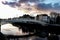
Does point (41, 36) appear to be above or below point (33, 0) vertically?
below

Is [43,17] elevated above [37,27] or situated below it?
above

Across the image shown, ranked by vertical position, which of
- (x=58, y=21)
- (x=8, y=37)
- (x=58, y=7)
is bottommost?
(x=8, y=37)

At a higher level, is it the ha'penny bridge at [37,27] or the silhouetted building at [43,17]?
the silhouetted building at [43,17]

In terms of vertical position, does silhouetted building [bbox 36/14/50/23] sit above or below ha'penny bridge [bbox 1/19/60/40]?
above

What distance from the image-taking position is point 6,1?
165cm

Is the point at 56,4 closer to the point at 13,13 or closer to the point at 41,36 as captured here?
the point at 41,36

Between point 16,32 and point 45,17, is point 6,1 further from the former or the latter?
point 45,17

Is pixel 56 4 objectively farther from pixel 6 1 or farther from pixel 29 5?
pixel 6 1

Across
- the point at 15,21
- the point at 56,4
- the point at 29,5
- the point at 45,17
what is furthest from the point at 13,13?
the point at 56,4

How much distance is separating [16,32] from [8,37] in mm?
104

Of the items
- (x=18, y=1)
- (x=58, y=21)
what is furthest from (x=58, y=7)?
(x=18, y=1)

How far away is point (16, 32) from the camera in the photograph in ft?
5.20

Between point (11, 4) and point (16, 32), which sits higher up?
point (11, 4)

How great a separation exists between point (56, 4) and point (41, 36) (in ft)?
1.29
